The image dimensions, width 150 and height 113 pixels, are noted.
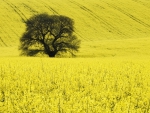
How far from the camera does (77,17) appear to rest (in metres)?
59.0

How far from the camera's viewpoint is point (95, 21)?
57562 millimetres

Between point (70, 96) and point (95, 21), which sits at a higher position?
point (70, 96)

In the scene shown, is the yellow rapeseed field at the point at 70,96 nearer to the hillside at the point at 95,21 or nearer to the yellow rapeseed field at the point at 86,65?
the yellow rapeseed field at the point at 86,65

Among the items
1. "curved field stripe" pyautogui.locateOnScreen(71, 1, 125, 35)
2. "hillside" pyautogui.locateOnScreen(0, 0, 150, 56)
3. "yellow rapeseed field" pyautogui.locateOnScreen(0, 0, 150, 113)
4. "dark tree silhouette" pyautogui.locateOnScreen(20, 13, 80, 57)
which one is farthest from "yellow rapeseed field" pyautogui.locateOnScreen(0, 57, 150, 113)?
"curved field stripe" pyautogui.locateOnScreen(71, 1, 125, 35)

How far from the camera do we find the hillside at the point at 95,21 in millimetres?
41278

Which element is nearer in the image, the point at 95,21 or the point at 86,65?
the point at 86,65

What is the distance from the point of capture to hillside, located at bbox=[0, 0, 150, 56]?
41.3 m

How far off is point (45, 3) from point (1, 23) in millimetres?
17240

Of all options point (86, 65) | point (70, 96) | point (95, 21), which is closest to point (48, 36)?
point (86, 65)

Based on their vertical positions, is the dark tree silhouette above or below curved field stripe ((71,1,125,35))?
above

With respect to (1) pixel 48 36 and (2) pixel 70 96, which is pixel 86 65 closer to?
(2) pixel 70 96

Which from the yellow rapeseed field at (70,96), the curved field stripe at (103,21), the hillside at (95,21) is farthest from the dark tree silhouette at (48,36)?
the yellow rapeseed field at (70,96)

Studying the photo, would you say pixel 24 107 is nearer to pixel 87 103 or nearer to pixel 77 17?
pixel 87 103

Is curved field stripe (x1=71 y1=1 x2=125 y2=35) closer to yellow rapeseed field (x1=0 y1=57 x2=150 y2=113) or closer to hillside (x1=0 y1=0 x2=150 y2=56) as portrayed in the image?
hillside (x1=0 y1=0 x2=150 y2=56)
